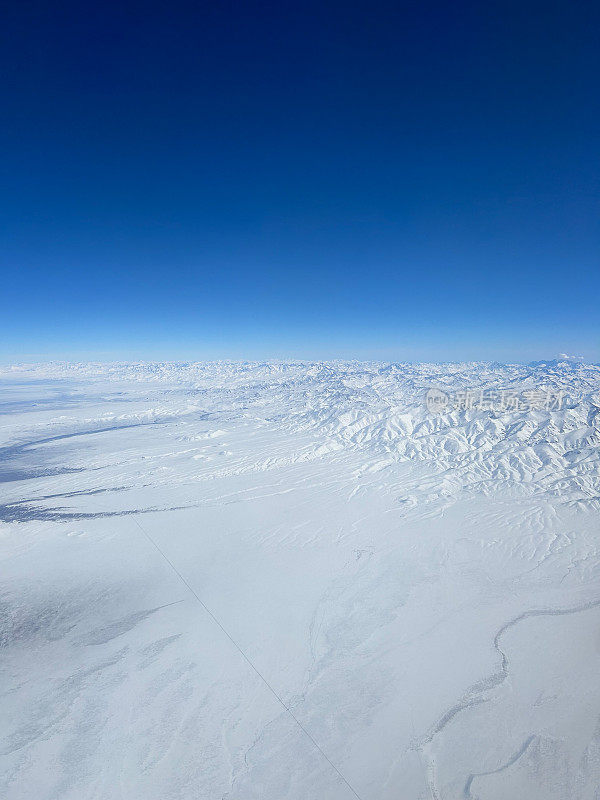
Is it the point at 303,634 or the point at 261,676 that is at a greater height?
the point at 261,676

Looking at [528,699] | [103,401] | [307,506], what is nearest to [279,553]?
[307,506]

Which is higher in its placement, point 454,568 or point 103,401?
point 103,401

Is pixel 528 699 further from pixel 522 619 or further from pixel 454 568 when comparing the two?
pixel 454 568

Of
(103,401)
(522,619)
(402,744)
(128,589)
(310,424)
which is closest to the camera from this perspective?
(402,744)

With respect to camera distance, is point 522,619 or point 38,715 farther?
point 522,619

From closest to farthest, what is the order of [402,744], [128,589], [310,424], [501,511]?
[402,744] → [128,589] → [501,511] → [310,424]

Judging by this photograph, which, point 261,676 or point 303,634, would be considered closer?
point 261,676

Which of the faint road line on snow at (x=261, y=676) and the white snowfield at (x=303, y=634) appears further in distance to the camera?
the white snowfield at (x=303, y=634)

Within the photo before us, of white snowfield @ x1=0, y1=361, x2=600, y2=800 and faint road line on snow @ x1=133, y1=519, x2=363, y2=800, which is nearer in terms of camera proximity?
faint road line on snow @ x1=133, y1=519, x2=363, y2=800
